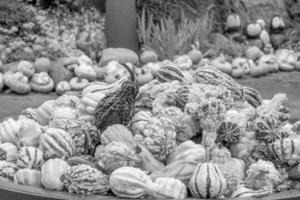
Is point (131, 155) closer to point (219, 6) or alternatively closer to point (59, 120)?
point (59, 120)

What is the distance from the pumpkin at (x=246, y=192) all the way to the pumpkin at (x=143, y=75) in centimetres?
527

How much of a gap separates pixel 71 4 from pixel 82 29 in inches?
14.6

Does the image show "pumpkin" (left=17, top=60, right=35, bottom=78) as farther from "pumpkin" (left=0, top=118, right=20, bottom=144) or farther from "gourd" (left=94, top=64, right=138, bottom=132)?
"gourd" (left=94, top=64, right=138, bottom=132)

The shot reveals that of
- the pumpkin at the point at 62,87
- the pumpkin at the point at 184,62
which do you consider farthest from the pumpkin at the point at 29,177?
the pumpkin at the point at 184,62

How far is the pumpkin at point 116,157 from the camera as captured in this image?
1965 millimetres

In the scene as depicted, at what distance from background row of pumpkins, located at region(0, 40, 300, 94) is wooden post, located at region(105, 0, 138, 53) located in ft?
0.86

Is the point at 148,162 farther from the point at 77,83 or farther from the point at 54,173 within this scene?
the point at 77,83

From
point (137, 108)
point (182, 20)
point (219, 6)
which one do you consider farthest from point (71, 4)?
point (137, 108)

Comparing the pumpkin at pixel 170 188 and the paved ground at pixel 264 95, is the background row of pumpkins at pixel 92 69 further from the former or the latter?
the pumpkin at pixel 170 188

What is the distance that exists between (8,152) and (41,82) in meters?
4.91

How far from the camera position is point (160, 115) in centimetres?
217

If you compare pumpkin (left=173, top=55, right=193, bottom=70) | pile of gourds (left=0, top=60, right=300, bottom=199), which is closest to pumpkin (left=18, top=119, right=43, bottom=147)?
pile of gourds (left=0, top=60, right=300, bottom=199)

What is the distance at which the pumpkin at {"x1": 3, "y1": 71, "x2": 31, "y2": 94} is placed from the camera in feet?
22.9

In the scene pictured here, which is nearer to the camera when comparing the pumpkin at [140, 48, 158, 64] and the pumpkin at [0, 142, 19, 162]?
the pumpkin at [0, 142, 19, 162]
